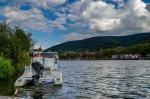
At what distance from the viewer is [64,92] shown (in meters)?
46.7

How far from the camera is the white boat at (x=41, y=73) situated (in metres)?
51.2

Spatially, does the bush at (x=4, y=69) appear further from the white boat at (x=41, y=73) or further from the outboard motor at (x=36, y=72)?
the outboard motor at (x=36, y=72)

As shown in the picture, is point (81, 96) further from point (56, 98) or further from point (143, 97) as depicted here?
point (143, 97)

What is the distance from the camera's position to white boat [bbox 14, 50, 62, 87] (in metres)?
51.2

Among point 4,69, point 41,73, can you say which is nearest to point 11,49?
point 4,69

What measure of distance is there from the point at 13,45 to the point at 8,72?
1763 centimetres

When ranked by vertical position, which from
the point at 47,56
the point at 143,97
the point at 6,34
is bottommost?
the point at 143,97

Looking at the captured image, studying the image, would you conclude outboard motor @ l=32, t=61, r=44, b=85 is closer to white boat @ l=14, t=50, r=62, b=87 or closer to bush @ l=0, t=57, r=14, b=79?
white boat @ l=14, t=50, r=62, b=87

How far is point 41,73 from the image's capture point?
52.9 m

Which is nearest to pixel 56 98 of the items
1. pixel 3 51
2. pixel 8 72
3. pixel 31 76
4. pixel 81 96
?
pixel 81 96

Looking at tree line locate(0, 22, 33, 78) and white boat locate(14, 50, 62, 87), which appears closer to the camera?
Answer: white boat locate(14, 50, 62, 87)

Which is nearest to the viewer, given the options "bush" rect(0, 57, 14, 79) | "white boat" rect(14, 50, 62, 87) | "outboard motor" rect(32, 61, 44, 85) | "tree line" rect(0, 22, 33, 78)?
"outboard motor" rect(32, 61, 44, 85)

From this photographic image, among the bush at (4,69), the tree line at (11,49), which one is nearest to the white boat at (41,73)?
the bush at (4,69)

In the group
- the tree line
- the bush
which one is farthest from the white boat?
the tree line
